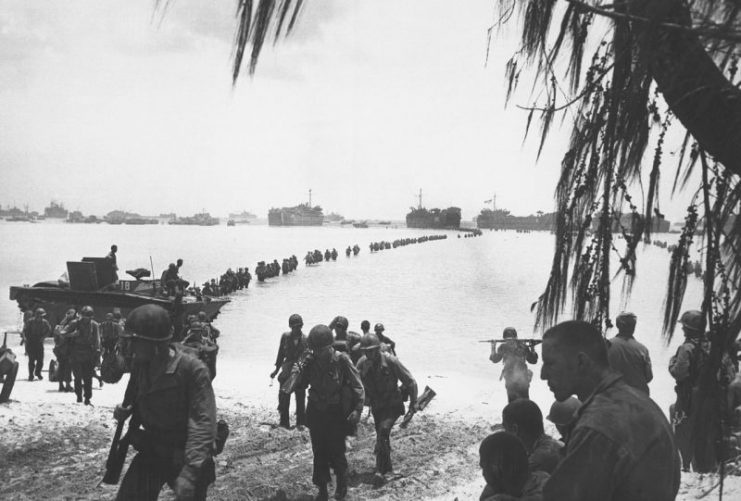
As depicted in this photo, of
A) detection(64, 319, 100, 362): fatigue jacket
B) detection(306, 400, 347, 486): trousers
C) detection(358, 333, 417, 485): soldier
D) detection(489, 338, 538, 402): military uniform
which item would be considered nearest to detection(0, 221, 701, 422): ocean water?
detection(489, 338, 538, 402): military uniform

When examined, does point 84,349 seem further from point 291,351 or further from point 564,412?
point 564,412

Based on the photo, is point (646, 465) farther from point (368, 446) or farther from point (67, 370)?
point (67, 370)

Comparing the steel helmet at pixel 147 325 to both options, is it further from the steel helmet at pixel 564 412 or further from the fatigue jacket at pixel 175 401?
the steel helmet at pixel 564 412

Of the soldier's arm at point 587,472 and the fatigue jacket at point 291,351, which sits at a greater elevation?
the soldier's arm at point 587,472

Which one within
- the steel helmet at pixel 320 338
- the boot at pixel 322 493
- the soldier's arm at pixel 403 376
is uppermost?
the steel helmet at pixel 320 338

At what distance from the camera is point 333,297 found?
2839 centimetres

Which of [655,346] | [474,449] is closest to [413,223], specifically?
[655,346]

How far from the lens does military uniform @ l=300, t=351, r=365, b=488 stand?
5129 mm

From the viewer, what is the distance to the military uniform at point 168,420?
3234mm

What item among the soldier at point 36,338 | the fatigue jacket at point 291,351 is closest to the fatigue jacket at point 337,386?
the fatigue jacket at point 291,351

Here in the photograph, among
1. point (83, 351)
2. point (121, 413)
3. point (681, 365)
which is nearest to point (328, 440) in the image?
point (121, 413)

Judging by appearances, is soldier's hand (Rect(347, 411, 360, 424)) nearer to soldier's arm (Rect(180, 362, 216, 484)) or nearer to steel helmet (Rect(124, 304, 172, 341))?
soldier's arm (Rect(180, 362, 216, 484))

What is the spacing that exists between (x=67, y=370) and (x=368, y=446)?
5.93 m

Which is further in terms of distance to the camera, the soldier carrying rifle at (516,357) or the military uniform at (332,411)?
the soldier carrying rifle at (516,357)
